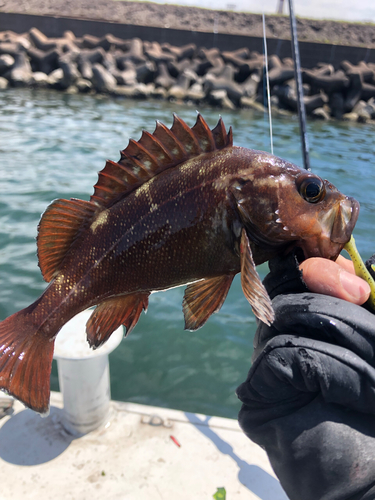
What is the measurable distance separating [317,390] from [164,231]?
762 millimetres

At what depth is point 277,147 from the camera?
12273 mm

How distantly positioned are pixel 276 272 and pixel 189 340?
318cm

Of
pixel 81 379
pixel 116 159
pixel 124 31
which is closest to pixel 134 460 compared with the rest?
pixel 81 379

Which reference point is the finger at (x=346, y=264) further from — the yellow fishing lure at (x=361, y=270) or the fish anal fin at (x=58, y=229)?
the fish anal fin at (x=58, y=229)

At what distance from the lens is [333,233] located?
4.25 feet

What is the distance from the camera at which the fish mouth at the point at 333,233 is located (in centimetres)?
129

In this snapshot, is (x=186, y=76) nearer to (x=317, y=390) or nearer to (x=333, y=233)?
(x=333, y=233)

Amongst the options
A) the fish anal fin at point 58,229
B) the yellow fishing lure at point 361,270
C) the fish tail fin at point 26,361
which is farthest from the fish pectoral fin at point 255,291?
the fish tail fin at point 26,361

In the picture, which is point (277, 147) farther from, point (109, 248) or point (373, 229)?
point (109, 248)

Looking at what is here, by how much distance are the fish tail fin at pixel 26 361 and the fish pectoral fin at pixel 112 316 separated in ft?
0.53

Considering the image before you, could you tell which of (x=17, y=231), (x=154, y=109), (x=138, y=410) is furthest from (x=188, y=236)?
(x=154, y=109)

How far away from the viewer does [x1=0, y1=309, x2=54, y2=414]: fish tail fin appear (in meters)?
1.29

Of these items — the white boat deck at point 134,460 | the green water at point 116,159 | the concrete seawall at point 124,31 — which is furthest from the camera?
the concrete seawall at point 124,31

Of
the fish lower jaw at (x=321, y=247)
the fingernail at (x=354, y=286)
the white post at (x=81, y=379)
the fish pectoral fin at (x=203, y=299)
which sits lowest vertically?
the white post at (x=81, y=379)
